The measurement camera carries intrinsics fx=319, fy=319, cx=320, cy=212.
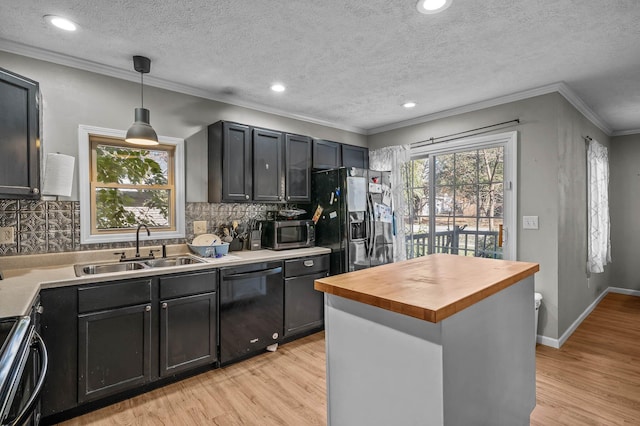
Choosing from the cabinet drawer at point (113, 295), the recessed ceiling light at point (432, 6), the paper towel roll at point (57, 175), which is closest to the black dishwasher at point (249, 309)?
the cabinet drawer at point (113, 295)

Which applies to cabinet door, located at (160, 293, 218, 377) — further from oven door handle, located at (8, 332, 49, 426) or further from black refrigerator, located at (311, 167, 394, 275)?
black refrigerator, located at (311, 167, 394, 275)

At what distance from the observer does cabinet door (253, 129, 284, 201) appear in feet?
11.2

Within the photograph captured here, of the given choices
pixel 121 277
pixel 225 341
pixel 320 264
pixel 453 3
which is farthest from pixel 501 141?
pixel 121 277

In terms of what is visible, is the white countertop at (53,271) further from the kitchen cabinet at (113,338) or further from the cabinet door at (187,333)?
the cabinet door at (187,333)

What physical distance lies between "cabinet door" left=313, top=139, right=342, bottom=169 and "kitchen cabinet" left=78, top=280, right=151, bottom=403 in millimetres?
2393

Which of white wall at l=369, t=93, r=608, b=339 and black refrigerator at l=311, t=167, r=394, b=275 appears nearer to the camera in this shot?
white wall at l=369, t=93, r=608, b=339

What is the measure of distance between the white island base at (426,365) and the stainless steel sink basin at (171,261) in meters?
1.79

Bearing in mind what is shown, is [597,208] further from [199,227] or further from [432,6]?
[199,227]

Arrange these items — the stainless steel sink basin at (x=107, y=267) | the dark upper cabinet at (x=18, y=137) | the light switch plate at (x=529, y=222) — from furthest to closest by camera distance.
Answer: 1. the light switch plate at (x=529, y=222)
2. the stainless steel sink basin at (x=107, y=267)
3. the dark upper cabinet at (x=18, y=137)

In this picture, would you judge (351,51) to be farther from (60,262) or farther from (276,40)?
(60,262)

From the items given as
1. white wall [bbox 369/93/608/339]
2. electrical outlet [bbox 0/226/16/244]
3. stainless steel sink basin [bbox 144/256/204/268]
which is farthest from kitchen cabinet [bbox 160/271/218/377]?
white wall [bbox 369/93/608/339]

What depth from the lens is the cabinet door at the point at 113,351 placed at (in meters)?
2.13

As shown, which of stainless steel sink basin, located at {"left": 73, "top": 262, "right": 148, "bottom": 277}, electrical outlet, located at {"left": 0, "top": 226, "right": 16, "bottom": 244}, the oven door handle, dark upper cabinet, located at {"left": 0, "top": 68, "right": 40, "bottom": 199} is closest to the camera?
the oven door handle

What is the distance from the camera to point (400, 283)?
4.73ft
